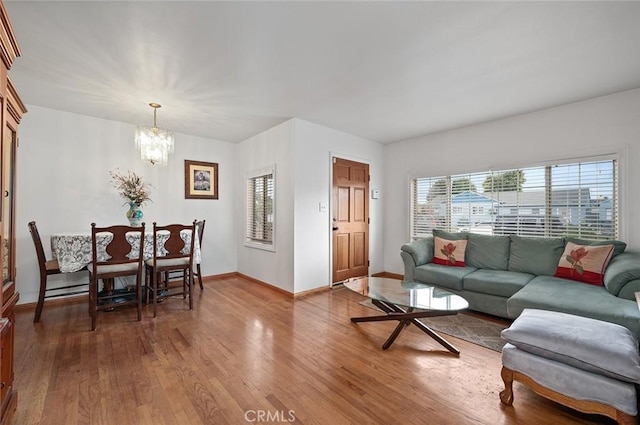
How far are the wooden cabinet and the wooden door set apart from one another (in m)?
3.39

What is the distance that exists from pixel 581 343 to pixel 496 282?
4.94ft

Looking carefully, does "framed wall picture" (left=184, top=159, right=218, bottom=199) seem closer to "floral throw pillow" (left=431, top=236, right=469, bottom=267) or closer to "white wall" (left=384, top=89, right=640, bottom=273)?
"white wall" (left=384, top=89, right=640, bottom=273)

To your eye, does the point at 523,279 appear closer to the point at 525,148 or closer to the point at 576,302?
the point at 576,302

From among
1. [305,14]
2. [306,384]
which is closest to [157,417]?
[306,384]

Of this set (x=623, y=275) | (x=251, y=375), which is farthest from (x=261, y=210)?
(x=623, y=275)

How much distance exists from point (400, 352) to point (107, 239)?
3.26 meters

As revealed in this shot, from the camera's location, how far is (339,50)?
227 centimetres

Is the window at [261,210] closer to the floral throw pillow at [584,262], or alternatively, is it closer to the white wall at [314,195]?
the white wall at [314,195]

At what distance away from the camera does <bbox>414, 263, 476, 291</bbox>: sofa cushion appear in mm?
3312

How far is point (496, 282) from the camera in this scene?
3018 mm

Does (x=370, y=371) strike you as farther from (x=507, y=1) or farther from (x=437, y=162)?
(x=437, y=162)

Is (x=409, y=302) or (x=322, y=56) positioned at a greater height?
(x=322, y=56)

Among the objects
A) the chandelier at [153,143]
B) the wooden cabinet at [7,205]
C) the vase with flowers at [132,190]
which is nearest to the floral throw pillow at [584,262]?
the wooden cabinet at [7,205]

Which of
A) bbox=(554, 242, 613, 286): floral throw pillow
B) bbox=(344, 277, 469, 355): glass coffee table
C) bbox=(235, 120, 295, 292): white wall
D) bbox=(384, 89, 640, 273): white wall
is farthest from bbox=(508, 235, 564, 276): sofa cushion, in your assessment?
bbox=(235, 120, 295, 292): white wall
